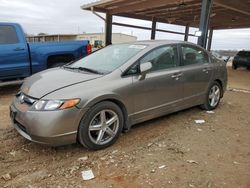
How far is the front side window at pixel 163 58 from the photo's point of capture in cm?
420

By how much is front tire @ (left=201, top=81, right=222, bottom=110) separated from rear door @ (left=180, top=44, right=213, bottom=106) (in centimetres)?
21

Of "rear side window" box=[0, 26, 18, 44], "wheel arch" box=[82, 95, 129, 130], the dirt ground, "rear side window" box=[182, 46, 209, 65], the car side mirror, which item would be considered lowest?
the dirt ground

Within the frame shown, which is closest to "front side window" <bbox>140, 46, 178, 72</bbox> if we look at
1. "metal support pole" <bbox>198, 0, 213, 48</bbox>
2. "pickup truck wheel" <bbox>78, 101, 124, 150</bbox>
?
"pickup truck wheel" <bbox>78, 101, 124, 150</bbox>

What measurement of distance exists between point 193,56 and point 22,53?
175 inches

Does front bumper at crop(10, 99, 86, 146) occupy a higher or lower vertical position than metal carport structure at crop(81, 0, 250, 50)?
lower

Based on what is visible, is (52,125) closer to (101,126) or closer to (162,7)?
(101,126)

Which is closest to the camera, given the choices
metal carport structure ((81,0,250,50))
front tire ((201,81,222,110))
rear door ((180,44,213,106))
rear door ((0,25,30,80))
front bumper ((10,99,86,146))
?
front bumper ((10,99,86,146))

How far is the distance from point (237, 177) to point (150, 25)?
1603 centimetres

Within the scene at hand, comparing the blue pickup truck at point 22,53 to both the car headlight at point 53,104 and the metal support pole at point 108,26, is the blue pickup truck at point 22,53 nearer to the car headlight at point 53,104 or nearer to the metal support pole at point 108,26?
the car headlight at point 53,104

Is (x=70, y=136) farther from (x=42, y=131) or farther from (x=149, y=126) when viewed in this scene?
(x=149, y=126)

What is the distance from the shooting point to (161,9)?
14.4 m

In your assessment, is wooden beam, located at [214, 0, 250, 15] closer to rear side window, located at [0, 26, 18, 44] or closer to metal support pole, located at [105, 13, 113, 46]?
metal support pole, located at [105, 13, 113, 46]

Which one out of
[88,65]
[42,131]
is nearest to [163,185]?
[42,131]

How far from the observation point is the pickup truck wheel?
10.9 ft
